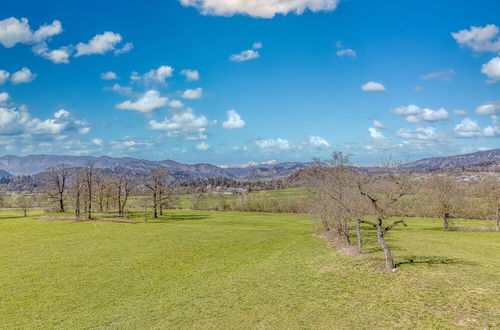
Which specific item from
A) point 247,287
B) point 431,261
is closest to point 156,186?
point 247,287

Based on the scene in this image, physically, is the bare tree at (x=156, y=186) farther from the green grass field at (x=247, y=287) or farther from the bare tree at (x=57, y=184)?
the green grass field at (x=247, y=287)

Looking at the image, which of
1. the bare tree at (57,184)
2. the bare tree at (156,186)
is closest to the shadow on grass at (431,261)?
the bare tree at (156,186)

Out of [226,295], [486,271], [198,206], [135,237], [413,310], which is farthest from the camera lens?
[198,206]

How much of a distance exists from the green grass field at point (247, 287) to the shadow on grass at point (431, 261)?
0.08 m

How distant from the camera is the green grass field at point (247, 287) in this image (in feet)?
53.2

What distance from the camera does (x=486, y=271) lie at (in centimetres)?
2306

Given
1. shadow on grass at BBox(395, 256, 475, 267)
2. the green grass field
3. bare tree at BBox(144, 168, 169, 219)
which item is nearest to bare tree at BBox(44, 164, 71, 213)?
bare tree at BBox(144, 168, 169, 219)

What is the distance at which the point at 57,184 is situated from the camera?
272 ft

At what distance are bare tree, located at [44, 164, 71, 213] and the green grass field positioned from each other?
49950mm

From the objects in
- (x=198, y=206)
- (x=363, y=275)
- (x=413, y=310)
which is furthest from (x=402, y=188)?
(x=198, y=206)

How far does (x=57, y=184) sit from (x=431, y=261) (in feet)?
277

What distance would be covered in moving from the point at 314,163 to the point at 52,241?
35704mm

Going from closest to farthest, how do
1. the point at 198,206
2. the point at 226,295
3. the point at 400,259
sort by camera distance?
the point at 226,295, the point at 400,259, the point at 198,206

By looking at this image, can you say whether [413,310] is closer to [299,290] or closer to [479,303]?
[479,303]
